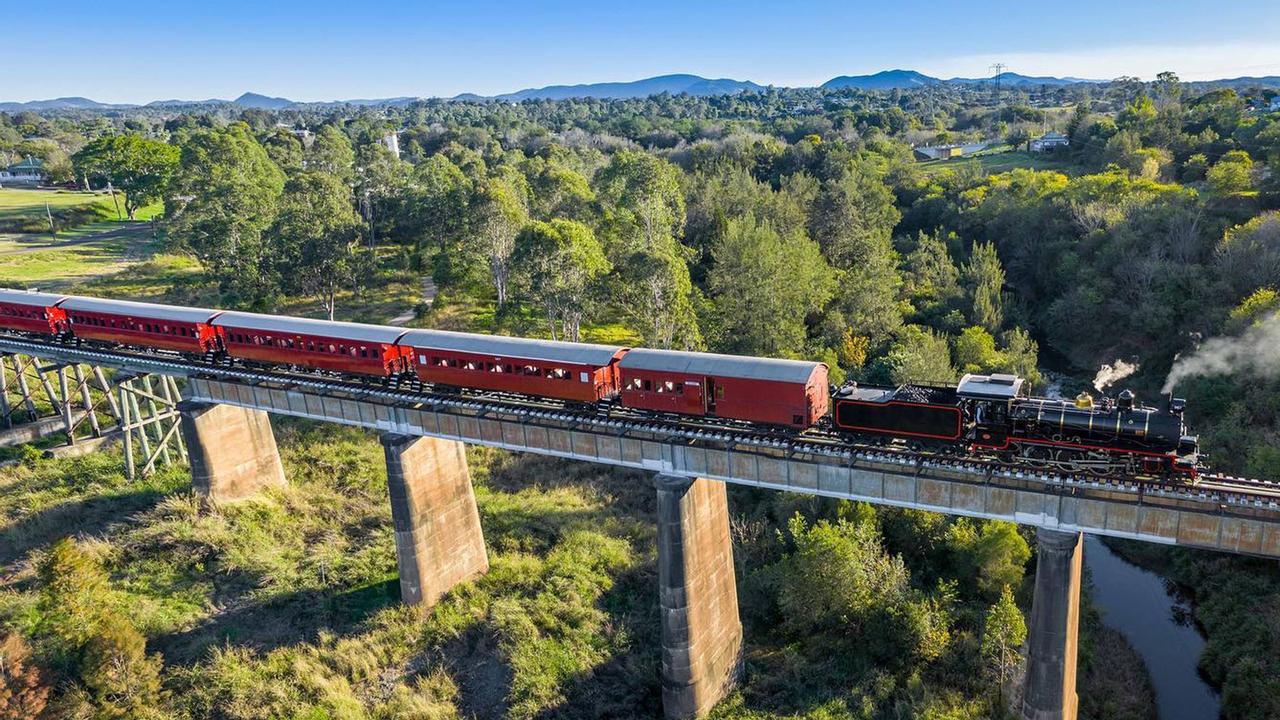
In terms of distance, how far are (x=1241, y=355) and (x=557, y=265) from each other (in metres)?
44.4

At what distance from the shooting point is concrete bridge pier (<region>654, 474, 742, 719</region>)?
29156 millimetres

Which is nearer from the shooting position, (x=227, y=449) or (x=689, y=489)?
(x=689, y=489)

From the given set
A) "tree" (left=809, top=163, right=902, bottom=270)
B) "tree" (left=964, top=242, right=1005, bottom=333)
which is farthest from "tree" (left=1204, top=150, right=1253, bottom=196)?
"tree" (left=809, top=163, right=902, bottom=270)

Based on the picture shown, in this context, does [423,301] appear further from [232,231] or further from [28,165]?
[28,165]

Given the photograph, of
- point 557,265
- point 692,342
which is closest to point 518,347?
point 557,265

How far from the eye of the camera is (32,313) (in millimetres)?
43469

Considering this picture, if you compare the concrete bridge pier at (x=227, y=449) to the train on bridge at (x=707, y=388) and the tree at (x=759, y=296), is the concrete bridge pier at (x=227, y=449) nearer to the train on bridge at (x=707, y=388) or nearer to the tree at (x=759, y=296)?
the train on bridge at (x=707, y=388)

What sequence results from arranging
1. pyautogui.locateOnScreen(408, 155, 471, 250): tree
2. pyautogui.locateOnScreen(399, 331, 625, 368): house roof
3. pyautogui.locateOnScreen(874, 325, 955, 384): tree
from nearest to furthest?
pyautogui.locateOnScreen(399, 331, 625, 368): house roof, pyautogui.locateOnScreen(874, 325, 955, 384): tree, pyautogui.locateOnScreen(408, 155, 471, 250): tree

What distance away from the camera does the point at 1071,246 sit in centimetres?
7294

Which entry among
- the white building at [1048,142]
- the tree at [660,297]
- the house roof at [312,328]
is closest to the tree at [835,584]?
the tree at [660,297]

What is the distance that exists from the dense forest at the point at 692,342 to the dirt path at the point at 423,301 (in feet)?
5.17

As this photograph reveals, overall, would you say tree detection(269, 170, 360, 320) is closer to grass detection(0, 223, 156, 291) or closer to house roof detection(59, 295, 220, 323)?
house roof detection(59, 295, 220, 323)

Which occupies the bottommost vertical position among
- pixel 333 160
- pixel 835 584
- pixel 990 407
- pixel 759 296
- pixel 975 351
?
pixel 835 584

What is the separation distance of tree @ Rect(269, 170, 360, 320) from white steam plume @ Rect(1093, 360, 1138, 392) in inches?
2491
